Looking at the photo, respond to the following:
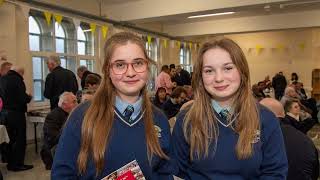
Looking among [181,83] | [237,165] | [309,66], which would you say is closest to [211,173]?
[237,165]

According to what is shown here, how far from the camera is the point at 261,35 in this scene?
503 inches

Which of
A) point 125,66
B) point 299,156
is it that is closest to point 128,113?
point 125,66

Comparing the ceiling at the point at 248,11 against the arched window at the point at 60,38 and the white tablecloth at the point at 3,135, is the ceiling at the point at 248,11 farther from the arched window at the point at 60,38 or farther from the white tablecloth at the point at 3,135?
the white tablecloth at the point at 3,135

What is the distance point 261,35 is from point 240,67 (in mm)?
12194

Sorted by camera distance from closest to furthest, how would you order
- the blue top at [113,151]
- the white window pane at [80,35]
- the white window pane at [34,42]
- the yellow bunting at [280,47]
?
the blue top at [113,151]
the white window pane at [34,42]
the white window pane at [80,35]
the yellow bunting at [280,47]

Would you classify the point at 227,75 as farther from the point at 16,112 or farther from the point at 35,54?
the point at 35,54

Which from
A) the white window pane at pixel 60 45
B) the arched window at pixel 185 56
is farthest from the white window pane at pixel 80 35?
the arched window at pixel 185 56

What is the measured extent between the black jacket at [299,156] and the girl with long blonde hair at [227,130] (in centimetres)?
91

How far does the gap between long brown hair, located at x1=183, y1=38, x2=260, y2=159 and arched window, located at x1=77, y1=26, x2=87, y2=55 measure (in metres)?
6.13

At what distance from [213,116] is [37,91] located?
541 cm

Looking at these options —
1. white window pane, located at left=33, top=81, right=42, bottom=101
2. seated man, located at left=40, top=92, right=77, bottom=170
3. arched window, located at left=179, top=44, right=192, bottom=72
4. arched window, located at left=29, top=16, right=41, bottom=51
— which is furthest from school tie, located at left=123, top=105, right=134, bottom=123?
arched window, located at left=179, top=44, right=192, bottom=72

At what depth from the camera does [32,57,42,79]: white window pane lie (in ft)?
19.5

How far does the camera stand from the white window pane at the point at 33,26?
5905 mm

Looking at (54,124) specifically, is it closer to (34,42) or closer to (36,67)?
(36,67)
